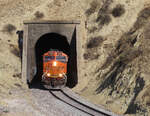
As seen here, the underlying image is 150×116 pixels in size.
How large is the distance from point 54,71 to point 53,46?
15.9 metres

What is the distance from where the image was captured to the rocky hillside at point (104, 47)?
827 inches

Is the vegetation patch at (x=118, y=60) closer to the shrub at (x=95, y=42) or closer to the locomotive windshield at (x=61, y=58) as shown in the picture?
the shrub at (x=95, y=42)

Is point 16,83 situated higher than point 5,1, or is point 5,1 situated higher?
point 5,1

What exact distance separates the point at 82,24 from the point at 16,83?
41.7 feet

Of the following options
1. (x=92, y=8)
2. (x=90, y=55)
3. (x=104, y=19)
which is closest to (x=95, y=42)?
(x=90, y=55)

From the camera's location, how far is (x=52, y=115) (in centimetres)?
1783

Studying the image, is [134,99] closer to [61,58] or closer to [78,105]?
[78,105]

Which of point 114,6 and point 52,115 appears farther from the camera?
point 114,6

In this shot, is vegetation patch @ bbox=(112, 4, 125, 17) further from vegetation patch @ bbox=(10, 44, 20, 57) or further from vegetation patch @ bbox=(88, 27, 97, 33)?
vegetation patch @ bbox=(10, 44, 20, 57)

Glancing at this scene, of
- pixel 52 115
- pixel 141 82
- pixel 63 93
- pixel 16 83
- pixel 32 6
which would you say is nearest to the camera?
pixel 52 115

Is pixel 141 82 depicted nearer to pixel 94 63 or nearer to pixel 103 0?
pixel 94 63

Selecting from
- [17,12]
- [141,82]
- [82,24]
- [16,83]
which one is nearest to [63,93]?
[16,83]

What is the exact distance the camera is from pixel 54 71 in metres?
27.9

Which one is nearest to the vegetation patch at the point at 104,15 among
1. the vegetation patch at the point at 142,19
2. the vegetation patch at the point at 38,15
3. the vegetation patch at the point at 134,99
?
the vegetation patch at the point at 142,19
